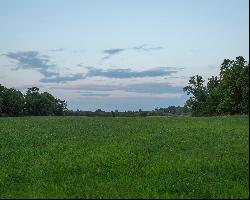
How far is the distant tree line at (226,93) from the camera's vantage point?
88750 millimetres

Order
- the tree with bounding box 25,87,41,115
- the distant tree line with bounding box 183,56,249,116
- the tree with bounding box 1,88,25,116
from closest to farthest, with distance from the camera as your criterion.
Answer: the distant tree line with bounding box 183,56,249,116
the tree with bounding box 1,88,25,116
the tree with bounding box 25,87,41,115

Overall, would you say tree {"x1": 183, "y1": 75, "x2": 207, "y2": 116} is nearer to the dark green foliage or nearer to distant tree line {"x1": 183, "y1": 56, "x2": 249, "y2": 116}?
distant tree line {"x1": 183, "y1": 56, "x2": 249, "y2": 116}

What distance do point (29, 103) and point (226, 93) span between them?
75028 millimetres

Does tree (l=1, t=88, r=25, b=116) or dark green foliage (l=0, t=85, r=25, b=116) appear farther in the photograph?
tree (l=1, t=88, r=25, b=116)

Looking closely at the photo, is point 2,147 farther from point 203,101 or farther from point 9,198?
point 203,101

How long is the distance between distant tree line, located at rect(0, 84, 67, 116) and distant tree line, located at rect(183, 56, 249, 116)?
2166 inches

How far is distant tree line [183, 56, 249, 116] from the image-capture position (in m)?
88.8

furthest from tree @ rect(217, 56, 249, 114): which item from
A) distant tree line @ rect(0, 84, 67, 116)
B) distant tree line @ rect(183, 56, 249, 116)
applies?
distant tree line @ rect(0, 84, 67, 116)

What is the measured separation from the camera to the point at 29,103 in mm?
148250

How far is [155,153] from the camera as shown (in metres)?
21.9

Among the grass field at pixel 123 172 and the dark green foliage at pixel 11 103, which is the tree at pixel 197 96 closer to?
the dark green foliage at pixel 11 103

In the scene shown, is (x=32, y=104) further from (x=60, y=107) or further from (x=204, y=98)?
(x=204, y=98)

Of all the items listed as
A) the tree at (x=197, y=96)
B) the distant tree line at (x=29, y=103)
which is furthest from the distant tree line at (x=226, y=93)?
the distant tree line at (x=29, y=103)

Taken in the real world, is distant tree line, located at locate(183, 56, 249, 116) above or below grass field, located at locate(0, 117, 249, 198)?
above
